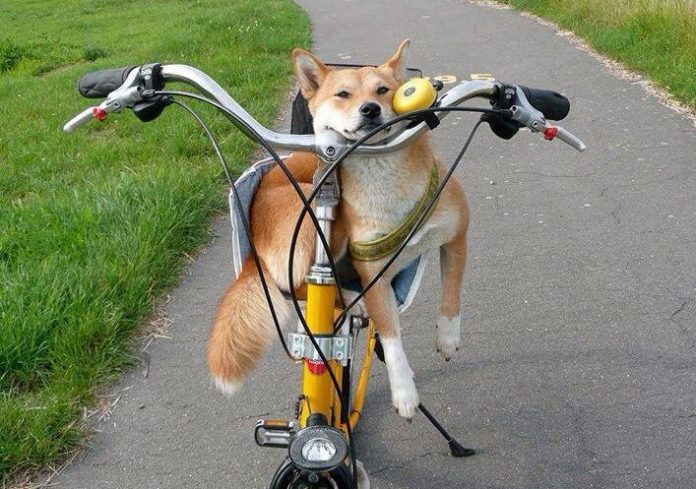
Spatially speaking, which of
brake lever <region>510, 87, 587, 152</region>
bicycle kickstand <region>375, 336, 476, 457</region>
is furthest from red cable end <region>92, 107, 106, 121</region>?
bicycle kickstand <region>375, 336, 476, 457</region>

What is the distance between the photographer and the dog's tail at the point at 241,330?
1.88 metres

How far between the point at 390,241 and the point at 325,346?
353 mm

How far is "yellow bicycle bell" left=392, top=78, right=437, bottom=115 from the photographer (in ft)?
5.40

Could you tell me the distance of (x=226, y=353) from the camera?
1885 mm

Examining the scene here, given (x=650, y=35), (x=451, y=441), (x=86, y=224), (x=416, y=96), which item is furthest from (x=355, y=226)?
(x=650, y=35)

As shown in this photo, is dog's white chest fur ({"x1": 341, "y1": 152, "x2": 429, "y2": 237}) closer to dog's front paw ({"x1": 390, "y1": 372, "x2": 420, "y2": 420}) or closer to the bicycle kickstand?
dog's front paw ({"x1": 390, "y1": 372, "x2": 420, "y2": 420})

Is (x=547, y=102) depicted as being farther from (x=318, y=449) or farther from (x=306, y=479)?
(x=306, y=479)

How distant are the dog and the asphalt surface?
38.3 inches

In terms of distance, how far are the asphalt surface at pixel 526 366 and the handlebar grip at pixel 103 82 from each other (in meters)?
1.59

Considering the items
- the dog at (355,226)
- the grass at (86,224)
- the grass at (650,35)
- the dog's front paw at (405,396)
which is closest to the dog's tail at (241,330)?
the dog at (355,226)

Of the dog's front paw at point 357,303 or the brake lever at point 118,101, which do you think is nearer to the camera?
the brake lever at point 118,101

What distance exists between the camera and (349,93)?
2105mm

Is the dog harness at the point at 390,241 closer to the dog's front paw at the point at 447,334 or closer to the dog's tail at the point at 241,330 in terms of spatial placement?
the dog's tail at the point at 241,330

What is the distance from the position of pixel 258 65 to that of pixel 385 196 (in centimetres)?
698
